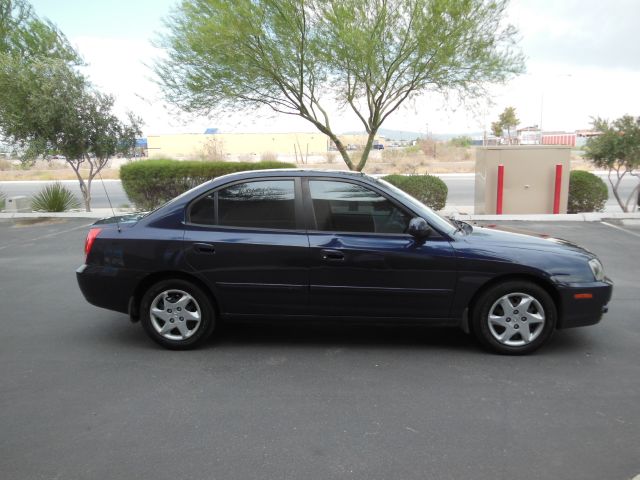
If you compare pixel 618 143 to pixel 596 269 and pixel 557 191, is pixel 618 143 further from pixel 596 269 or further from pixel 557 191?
pixel 596 269

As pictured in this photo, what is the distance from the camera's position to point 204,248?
4.98 metres

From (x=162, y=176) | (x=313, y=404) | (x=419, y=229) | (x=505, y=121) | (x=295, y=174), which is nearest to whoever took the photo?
(x=313, y=404)

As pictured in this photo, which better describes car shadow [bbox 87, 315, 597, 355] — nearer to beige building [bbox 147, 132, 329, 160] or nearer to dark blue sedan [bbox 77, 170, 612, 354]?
dark blue sedan [bbox 77, 170, 612, 354]

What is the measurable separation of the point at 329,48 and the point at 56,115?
6532 millimetres

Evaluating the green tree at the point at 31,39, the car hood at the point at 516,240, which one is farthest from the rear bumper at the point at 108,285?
the green tree at the point at 31,39

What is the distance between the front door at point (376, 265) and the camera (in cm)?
486

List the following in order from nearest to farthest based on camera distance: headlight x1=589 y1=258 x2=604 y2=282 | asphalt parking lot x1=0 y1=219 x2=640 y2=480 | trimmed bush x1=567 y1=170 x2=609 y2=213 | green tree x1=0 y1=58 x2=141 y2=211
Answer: asphalt parking lot x1=0 y1=219 x2=640 y2=480
headlight x1=589 y1=258 x2=604 y2=282
green tree x1=0 y1=58 x2=141 y2=211
trimmed bush x1=567 y1=170 x2=609 y2=213

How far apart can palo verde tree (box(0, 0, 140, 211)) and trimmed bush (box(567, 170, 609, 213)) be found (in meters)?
11.1

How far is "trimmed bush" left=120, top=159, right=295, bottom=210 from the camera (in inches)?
569

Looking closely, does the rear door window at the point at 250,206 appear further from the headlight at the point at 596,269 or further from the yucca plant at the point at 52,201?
the yucca plant at the point at 52,201

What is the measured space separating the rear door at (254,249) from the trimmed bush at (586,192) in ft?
35.8

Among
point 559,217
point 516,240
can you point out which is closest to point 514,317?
point 516,240

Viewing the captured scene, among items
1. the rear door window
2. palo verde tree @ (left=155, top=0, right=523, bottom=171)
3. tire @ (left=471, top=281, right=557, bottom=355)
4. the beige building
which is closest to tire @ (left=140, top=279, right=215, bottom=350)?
the rear door window

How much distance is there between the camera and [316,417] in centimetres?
384
